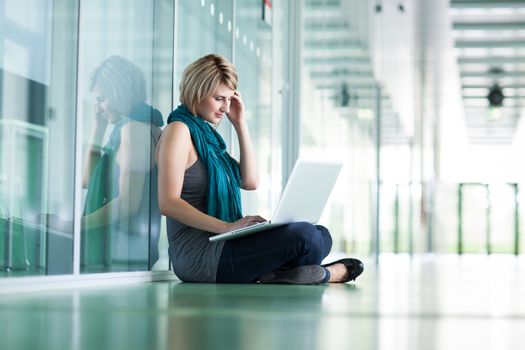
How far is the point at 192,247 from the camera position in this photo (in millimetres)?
4492

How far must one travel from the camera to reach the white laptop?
13.9 feet

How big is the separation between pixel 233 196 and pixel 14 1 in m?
1.49

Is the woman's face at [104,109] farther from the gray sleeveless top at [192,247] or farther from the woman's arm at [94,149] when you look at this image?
the gray sleeveless top at [192,247]

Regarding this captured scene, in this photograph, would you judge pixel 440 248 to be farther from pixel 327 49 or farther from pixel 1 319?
pixel 1 319

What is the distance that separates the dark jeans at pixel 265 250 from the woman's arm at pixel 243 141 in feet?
2.19

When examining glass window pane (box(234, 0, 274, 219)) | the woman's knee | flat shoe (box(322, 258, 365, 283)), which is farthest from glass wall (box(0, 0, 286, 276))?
flat shoe (box(322, 258, 365, 283))

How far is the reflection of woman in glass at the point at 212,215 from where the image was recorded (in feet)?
14.3

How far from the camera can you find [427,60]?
1541 cm

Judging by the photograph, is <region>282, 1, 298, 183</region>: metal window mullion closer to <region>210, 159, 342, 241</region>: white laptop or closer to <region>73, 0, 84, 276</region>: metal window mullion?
<region>210, 159, 342, 241</region>: white laptop

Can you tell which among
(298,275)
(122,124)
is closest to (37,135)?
(122,124)

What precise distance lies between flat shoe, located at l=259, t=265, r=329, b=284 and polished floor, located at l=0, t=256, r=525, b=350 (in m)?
0.55

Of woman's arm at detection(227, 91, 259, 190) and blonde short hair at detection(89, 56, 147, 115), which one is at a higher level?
blonde short hair at detection(89, 56, 147, 115)

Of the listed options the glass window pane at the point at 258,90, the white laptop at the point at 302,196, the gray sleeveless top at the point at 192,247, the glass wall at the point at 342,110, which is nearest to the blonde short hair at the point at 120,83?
the gray sleeveless top at the point at 192,247

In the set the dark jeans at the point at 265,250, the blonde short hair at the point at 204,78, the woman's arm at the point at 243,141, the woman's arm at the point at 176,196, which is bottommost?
the dark jeans at the point at 265,250
